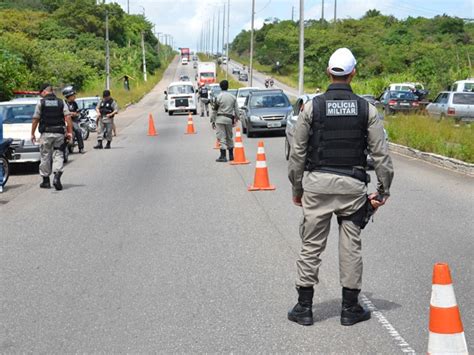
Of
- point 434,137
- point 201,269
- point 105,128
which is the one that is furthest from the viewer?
point 105,128

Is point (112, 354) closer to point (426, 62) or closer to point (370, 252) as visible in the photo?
point (370, 252)

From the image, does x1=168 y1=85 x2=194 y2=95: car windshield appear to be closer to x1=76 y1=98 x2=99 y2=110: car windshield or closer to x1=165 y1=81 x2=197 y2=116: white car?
x1=165 y1=81 x2=197 y2=116: white car

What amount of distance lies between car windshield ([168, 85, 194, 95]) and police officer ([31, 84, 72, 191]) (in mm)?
33819

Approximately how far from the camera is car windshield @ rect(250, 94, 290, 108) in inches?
1051

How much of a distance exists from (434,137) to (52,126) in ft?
32.3

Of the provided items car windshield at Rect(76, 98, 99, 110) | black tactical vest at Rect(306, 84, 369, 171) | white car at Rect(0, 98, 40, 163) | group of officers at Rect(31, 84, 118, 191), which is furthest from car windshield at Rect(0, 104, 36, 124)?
black tactical vest at Rect(306, 84, 369, 171)

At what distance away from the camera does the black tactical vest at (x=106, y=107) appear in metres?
21.9

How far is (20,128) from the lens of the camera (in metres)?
16.9

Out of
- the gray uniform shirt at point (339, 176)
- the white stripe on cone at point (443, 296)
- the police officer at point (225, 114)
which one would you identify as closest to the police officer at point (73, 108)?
the police officer at point (225, 114)

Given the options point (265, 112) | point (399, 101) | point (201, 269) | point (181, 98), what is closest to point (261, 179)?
point (201, 269)

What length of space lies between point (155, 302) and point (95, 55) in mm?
76800

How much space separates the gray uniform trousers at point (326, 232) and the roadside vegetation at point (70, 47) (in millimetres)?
26459

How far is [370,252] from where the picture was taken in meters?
7.98

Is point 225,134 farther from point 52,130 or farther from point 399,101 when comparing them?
point 399,101
